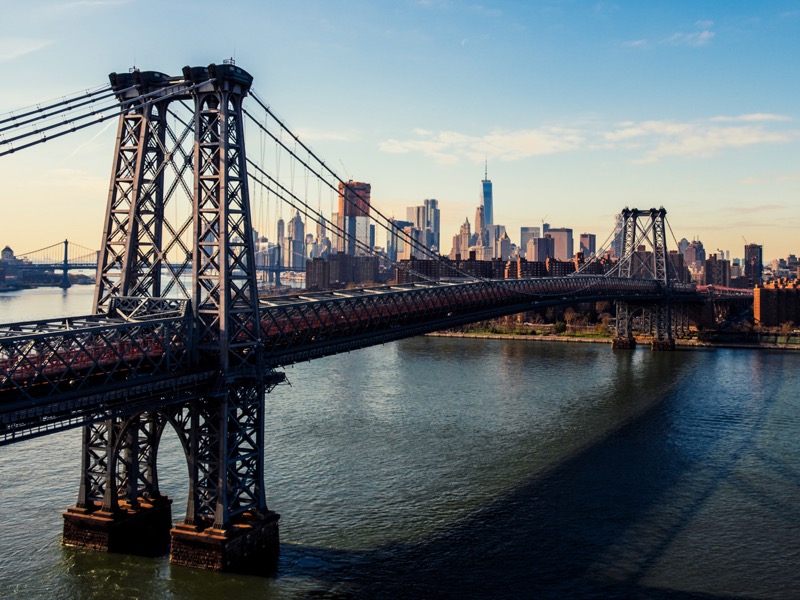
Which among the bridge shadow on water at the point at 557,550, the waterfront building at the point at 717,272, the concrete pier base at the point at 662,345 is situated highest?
the waterfront building at the point at 717,272

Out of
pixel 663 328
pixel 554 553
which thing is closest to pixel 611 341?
pixel 663 328

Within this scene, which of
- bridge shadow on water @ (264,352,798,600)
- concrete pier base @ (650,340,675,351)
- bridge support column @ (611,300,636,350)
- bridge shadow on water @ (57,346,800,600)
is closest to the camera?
bridge shadow on water @ (57,346,800,600)

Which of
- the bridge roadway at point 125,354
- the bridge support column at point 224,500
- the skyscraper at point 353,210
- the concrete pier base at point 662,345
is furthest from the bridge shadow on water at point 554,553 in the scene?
the concrete pier base at point 662,345

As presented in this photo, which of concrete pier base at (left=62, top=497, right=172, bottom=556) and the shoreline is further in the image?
the shoreline

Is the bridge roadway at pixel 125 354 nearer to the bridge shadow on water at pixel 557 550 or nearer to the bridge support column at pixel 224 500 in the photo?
the bridge support column at pixel 224 500

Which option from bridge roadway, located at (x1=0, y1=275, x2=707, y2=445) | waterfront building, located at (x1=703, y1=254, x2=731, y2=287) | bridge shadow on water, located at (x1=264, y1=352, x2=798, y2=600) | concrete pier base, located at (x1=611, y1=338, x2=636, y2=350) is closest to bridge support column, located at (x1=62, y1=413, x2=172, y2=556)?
bridge roadway, located at (x1=0, y1=275, x2=707, y2=445)

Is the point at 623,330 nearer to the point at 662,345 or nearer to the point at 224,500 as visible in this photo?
the point at 662,345

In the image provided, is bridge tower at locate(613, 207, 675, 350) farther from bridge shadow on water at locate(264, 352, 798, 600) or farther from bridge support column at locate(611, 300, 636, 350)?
bridge shadow on water at locate(264, 352, 798, 600)

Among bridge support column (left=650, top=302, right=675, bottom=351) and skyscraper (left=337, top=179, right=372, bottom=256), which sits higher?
skyscraper (left=337, top=179, right=372, bottom=256)
